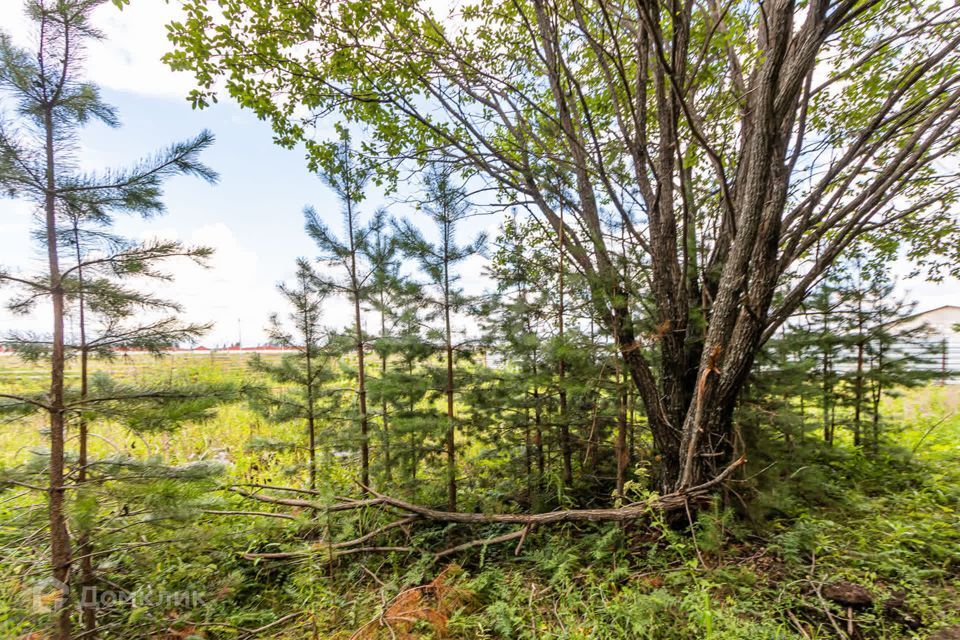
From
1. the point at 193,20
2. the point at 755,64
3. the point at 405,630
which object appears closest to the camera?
the point at 405,630

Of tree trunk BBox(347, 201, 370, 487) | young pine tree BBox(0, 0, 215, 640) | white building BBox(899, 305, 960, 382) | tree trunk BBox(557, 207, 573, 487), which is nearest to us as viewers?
young pine tree BBox(0, 0, 215, 640)

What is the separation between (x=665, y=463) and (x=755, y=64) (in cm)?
426

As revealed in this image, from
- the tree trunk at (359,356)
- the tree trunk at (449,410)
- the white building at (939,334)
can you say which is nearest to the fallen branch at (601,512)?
the tree trunk at (449,410)

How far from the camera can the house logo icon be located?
1881 millimetres

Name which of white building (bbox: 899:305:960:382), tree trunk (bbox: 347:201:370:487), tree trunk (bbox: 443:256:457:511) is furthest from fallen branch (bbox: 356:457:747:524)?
white building (bbox: 899:305:960:382)

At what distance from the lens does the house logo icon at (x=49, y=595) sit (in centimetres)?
188

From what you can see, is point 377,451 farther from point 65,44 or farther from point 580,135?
point 580,135

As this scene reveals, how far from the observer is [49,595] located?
2148 mm

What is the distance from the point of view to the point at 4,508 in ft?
12.2

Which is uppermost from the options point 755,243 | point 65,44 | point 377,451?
point 65,44

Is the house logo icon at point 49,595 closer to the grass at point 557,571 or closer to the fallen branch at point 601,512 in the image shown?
the grass at point 557,571

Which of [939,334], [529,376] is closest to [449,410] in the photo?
[529,376]

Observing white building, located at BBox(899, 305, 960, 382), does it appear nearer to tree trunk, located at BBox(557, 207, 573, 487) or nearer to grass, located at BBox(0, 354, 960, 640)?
grass, located at BBox(0, 354, 960, 640)

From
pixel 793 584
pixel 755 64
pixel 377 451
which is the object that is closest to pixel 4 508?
pixel 377 451
